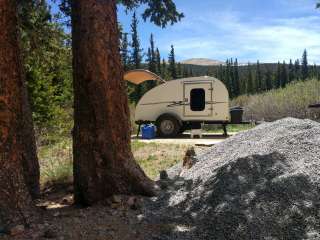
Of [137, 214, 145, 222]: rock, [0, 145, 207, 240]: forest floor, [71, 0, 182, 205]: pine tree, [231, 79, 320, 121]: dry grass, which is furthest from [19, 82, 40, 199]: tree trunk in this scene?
[231, 79, 320, 121]: dry grass

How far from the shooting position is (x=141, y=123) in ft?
71.2

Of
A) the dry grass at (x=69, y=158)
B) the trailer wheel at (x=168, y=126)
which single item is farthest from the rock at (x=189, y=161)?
the trailer wheel at (x=168, y=126)

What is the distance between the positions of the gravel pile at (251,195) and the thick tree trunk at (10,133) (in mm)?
1621

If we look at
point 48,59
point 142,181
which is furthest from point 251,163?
point 48,59

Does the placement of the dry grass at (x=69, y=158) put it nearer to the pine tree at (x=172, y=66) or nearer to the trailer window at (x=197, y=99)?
the trailer window at (x=197, y=99)

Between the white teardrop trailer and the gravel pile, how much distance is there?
36.5ft

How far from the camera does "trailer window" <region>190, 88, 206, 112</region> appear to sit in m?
20.5

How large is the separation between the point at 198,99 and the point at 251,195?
1402 cm

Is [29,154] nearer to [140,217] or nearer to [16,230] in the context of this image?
[140,217]

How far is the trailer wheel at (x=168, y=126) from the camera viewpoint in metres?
20.6

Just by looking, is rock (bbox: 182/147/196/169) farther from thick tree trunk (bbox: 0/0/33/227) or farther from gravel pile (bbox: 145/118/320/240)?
thick tree trunk (bbox: 0/0/33/227)

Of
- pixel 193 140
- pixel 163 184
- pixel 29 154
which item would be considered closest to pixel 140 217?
pixel 163 184

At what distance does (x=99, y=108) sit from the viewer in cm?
747

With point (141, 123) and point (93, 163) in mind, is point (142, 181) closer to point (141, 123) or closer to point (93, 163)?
point (93, 163)
